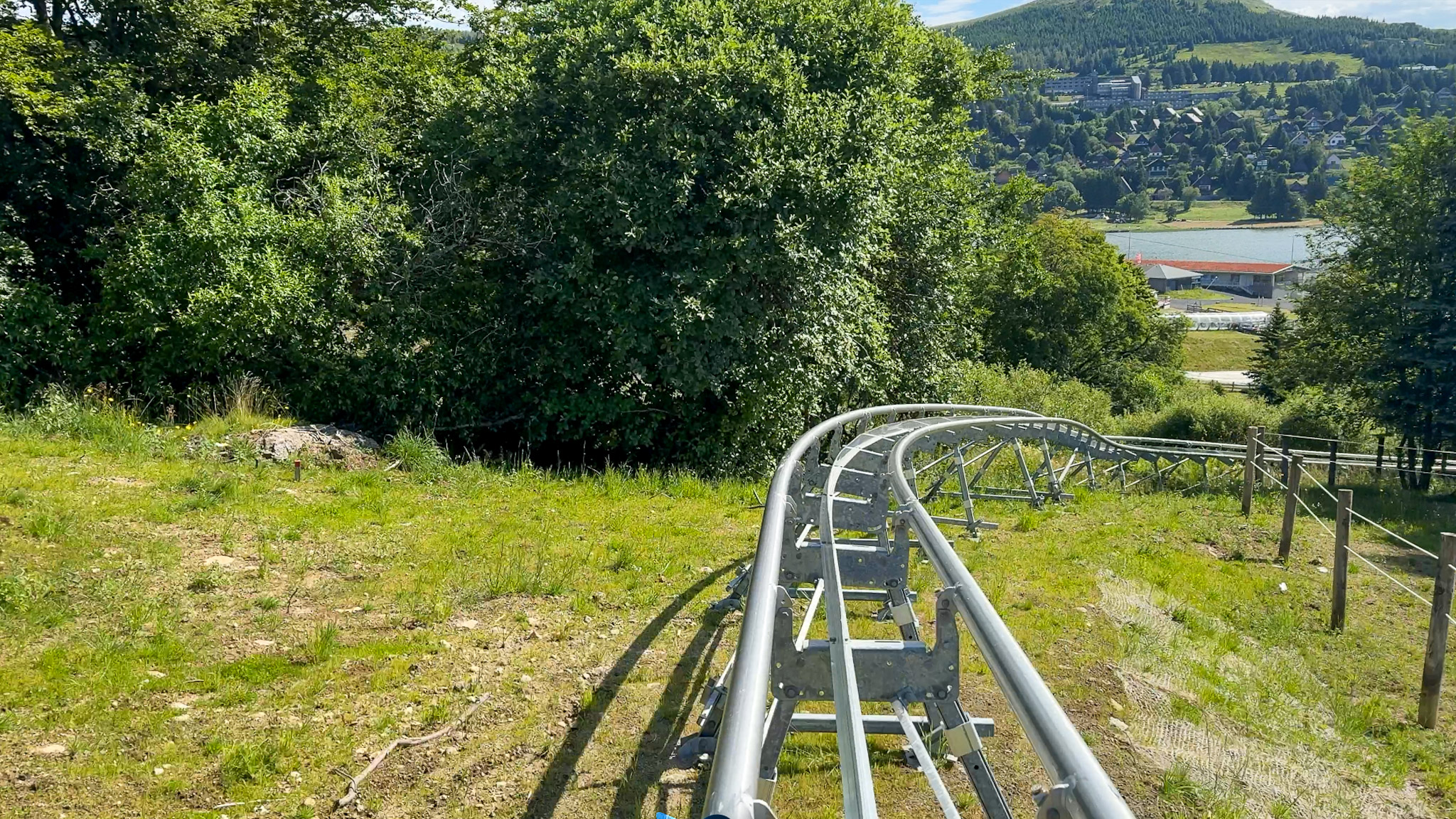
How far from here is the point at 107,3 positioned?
52.7ft

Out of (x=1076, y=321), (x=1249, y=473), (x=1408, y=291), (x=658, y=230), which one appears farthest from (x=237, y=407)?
(x=1076, y=321)

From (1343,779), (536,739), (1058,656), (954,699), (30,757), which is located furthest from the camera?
(1058,656)

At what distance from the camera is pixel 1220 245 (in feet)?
513

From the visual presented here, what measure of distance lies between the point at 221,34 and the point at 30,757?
15444 mm

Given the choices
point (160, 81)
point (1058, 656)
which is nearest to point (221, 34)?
point (160, 81)

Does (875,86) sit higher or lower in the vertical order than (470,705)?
higher

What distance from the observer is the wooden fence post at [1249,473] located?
13.7m

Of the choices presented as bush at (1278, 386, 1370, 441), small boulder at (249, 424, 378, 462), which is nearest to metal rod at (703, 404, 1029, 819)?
small boulder at (249, 424, 378, 462)

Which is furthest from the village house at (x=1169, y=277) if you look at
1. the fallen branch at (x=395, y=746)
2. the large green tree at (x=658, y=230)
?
the fallen branch at (x=395, y=746)

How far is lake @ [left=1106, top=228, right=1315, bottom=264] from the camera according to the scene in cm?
13588

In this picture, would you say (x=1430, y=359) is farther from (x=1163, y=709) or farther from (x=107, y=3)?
(x=107, y=3)

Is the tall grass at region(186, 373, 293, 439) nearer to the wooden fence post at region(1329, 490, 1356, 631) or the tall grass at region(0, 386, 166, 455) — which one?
the tall grass at region(0, 386, 166, 455)

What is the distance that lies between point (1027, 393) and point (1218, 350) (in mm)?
61115

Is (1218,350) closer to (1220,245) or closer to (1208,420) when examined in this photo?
(1208,420)
